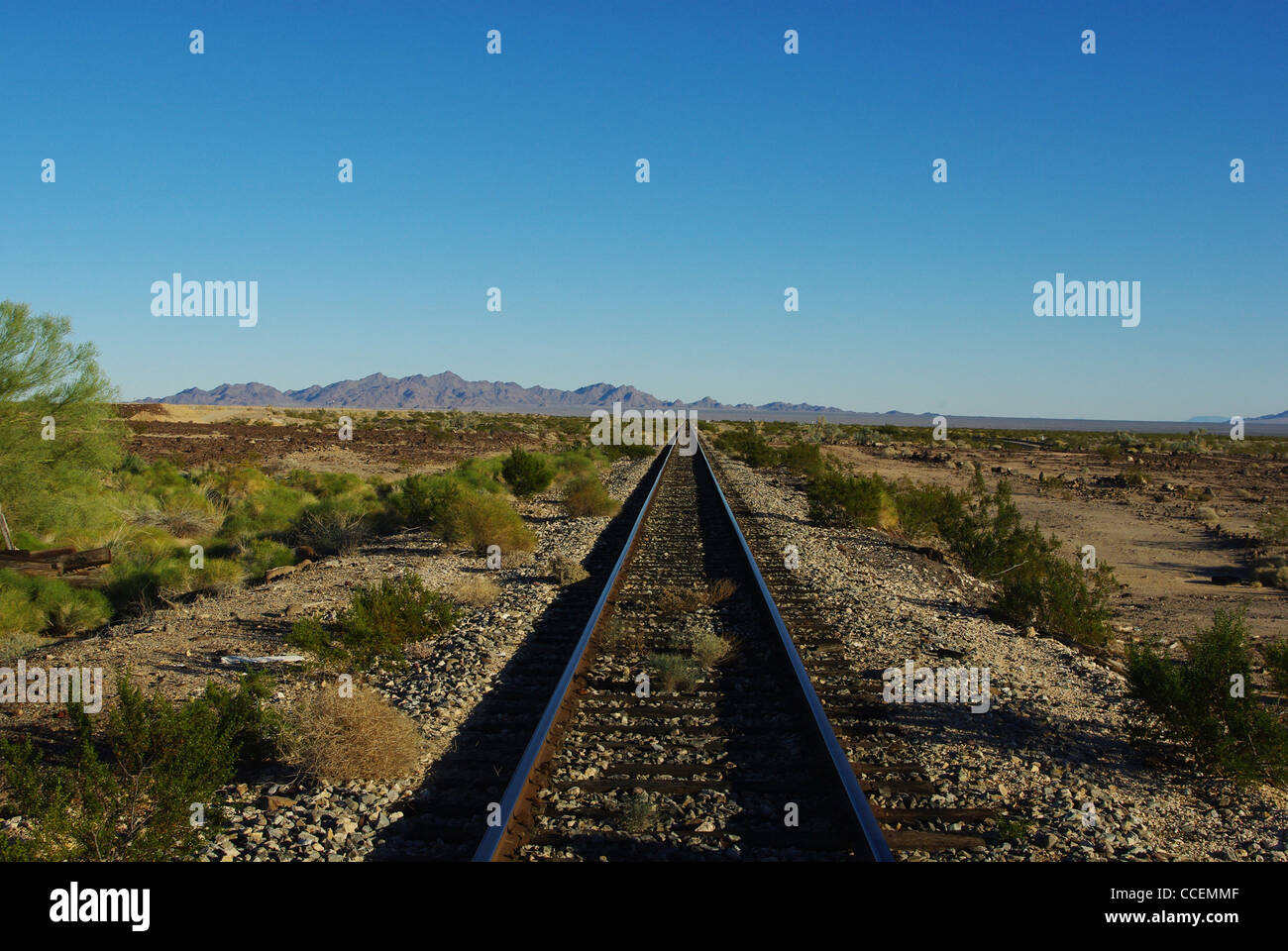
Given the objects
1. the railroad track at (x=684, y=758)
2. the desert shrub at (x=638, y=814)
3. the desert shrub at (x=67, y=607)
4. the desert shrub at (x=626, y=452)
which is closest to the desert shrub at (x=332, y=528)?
the desert shrub at (x=67, y=607)

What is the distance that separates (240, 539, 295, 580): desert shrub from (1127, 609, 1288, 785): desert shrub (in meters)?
11.2

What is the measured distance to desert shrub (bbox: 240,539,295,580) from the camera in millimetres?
12992

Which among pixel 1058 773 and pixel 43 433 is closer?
pixel 1058 773

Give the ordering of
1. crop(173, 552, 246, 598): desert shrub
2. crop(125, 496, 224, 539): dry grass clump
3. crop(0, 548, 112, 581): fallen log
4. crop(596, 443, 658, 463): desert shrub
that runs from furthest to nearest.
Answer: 1. crop(596, 443, 658, 463): desert shrub
2. crop(125, 496, 224, 539): dry grass clump
3. crop(0, 548, 112, 581): fallen log
4. crop(173, 552, 246, 598): desert shrub

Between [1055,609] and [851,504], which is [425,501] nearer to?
[851,504]

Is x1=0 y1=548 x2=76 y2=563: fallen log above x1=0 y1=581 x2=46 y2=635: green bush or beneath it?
above

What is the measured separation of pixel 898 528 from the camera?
19672 millimetres

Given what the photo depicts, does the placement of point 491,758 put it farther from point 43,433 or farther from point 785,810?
point 43,433

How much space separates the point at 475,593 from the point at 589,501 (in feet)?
29.2

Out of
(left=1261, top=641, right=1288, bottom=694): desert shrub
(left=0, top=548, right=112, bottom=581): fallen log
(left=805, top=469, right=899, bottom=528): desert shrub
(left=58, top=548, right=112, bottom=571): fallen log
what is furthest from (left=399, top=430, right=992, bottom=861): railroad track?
(left=805, top=469, right=899, bottom=528): desert shrub

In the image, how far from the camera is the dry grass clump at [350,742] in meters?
5.42

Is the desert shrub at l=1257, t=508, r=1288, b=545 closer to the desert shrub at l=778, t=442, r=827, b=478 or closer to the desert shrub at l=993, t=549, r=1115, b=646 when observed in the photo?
the desert shrub at l=993, t=549, r=1115, b=646

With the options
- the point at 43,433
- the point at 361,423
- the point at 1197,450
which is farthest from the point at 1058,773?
the point at 361,423
